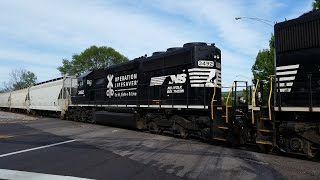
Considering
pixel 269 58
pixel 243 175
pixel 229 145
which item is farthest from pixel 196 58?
pixel 269 58

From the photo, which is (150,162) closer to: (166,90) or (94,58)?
(166,90)

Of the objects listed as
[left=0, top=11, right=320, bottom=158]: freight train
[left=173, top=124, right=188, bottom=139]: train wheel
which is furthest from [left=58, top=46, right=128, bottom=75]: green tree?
[left=173, top=124, right=188, bottom=139]: train wheel

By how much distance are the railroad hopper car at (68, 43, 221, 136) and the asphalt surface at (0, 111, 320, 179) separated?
1.54 meters

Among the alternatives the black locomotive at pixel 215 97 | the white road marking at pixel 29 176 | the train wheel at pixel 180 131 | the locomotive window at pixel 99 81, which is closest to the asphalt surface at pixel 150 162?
the white road marking at pixel 29 176

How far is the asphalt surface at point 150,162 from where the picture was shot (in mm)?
8195

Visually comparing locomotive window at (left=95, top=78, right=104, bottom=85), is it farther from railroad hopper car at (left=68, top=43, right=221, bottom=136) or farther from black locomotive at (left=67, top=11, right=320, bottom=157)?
railroad hopper car at (left=68, top=43, right=221, bottom=136)

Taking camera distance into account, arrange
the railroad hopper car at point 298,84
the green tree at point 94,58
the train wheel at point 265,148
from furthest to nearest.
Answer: the green tree at point 94,58
the train wheel at point 265,148
the railroad hopper car at point 298,84

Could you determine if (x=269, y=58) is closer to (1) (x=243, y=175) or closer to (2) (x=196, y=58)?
(2) (x=196, y=58)

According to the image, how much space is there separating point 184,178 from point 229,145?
5.12 meters

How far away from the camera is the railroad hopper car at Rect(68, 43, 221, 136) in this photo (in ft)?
47.0

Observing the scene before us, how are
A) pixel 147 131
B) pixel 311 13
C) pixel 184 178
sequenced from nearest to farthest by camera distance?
pixel 184 178 < pixel 311 13 < pixel 147 131

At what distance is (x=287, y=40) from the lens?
35.3ft

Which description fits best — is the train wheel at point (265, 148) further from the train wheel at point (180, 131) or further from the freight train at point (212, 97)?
the train wheel at point (180, 131)

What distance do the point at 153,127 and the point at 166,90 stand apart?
1.98 meters
